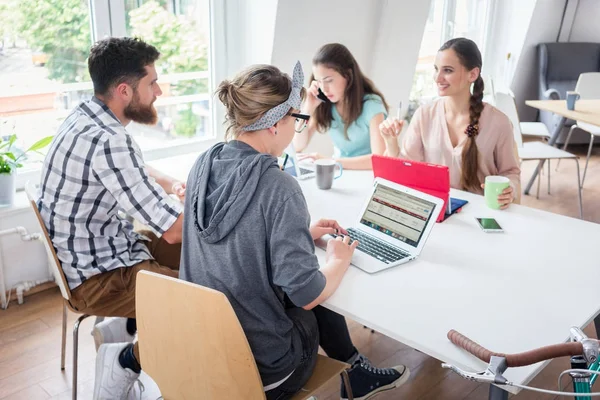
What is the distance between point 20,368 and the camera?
2.36 meters

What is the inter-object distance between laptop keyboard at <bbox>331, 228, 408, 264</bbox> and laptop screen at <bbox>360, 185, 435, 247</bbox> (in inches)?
1.6

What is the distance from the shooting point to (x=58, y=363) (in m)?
2.40

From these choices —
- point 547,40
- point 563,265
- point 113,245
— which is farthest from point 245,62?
point 547,40

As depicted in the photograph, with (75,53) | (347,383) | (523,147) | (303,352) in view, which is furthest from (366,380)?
(523,147)

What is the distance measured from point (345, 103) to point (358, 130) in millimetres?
145

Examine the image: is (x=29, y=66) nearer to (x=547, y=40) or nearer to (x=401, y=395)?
(x=401, y=395)

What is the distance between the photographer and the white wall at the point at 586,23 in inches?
240

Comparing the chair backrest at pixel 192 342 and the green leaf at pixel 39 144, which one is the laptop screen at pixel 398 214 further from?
the green leaf at pixel 39 144

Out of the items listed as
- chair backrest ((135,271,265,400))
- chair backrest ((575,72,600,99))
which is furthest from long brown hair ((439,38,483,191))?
chair backrest ((575,72,600,99))

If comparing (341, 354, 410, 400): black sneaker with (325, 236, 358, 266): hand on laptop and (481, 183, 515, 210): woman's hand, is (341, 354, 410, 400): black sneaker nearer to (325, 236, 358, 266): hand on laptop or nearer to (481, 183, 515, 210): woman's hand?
(325, 236, 358, 266): hand on laptop

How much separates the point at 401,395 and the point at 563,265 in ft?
2.83

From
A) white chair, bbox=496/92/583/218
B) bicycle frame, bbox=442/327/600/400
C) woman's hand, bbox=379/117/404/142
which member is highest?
woman's hand, bbox=379/117/404/142

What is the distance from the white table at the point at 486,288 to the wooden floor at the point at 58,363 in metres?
Result: 0.70

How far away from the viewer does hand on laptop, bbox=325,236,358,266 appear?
1624 millimetres
